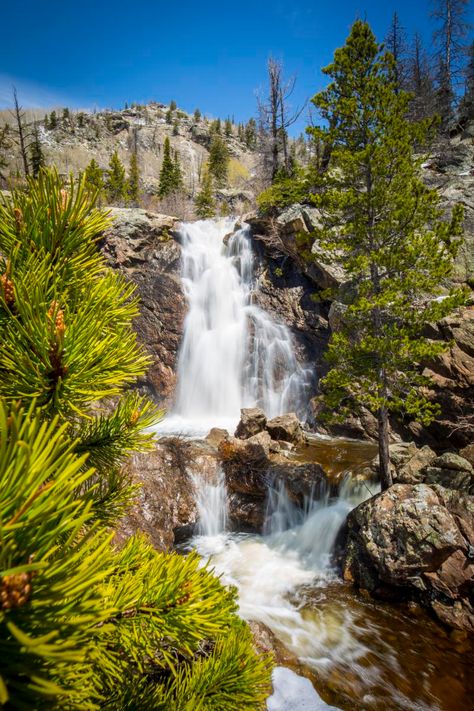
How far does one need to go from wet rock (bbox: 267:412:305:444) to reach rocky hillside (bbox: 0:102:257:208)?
82.6 metres

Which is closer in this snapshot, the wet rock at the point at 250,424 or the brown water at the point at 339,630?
the brown water at the point at 339,630

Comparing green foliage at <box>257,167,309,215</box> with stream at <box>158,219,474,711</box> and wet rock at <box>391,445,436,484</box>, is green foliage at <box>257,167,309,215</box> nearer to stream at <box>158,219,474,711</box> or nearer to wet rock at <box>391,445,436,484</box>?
stream at <box>158,219,474,711</box>

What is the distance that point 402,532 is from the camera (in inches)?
264

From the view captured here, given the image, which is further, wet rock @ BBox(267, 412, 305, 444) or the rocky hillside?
the rocky hillside

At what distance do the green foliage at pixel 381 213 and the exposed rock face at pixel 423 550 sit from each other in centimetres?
176

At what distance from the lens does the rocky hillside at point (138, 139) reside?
3585 inches

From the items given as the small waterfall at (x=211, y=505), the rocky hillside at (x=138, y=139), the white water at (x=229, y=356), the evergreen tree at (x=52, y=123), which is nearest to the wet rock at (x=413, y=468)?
the small waterfall at (x=211, y=505)

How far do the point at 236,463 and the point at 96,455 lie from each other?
8.88 m

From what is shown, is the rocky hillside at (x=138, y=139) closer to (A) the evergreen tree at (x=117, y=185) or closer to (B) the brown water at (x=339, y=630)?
(A) the evergreen tree at (x=117, y=185)

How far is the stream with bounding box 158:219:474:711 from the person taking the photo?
5004mm

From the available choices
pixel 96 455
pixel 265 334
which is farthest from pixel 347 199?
pixel 265 334

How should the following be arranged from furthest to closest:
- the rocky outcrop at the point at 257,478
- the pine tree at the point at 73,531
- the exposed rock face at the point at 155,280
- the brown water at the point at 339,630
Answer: the exposed rock face at the point at 155,280
the rocky outcrop at the point at 257,478
the brown water at the point at 339,630
the pine tree at the point at 73,531

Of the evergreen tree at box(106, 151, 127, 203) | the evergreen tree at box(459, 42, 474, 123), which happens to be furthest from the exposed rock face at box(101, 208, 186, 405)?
the evergreen tree at box(106, 151, 127, 203)

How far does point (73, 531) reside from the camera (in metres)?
0.93
